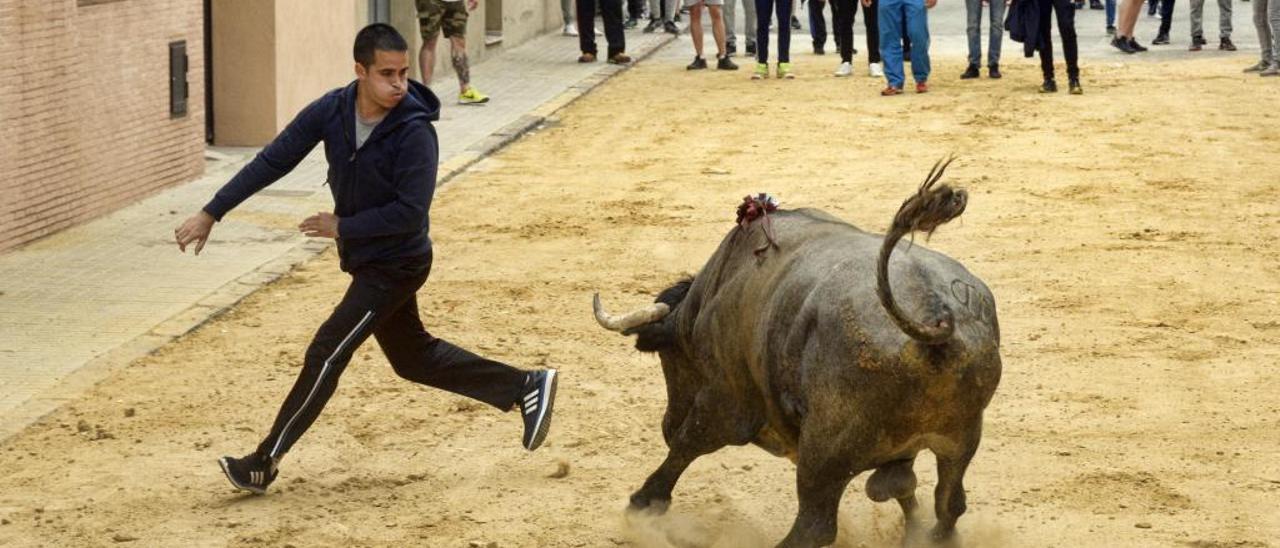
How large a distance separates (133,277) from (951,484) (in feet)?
23.4

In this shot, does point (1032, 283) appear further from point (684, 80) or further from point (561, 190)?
point (684, 80)

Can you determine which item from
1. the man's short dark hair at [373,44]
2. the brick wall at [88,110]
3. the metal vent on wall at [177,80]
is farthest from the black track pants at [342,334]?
the metal vent on wall at [177,80]

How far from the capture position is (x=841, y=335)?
6.08 m

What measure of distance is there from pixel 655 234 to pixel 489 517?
640 centimetres

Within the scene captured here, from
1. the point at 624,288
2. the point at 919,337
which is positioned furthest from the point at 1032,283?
the point at 919,337

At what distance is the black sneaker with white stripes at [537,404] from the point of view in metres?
8.08

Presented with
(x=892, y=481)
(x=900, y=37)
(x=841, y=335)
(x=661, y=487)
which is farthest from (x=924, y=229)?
(x=900, y=37)

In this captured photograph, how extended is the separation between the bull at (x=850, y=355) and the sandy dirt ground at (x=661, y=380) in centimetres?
80

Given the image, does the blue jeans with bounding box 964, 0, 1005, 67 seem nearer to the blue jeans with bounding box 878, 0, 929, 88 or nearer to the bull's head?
the blue jeans with bounding box 878, 0, 929, 88

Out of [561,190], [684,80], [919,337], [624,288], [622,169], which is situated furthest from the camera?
[684,80]

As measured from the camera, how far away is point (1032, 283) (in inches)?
480

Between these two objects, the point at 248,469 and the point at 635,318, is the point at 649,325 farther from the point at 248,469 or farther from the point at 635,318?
the point at 248,469

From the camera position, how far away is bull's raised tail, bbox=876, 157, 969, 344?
19.1ft

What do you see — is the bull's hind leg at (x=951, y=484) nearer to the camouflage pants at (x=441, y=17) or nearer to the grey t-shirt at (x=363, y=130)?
the grey t-shirt at (x=363, y=130)
